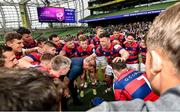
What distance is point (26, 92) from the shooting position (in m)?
0.70

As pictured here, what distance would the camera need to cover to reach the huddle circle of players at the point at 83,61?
244 cm

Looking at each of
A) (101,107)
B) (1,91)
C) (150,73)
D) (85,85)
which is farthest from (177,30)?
(85,85)

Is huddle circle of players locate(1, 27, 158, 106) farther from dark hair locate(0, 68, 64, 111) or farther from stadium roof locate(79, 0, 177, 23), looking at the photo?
stadium roof locate(79, 0, 177, 23)

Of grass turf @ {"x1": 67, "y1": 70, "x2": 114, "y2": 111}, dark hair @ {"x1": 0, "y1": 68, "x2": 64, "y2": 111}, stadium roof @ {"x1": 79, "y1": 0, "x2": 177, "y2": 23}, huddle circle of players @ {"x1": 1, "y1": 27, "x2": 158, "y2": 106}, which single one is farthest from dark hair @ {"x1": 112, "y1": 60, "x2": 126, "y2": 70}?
stadium roof @ {"x1": 79, "y1": 0, "x2": 177, "y2": 23}

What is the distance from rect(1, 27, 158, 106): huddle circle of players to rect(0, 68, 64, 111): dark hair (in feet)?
0.68

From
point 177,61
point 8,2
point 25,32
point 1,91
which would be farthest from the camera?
point 8,2

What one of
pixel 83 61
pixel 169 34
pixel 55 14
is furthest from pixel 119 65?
pixel 55 14

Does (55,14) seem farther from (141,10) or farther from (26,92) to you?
(26,92)

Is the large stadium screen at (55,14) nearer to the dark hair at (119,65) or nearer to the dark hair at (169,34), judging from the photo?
the dark hair at (119,65)

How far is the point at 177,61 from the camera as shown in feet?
2.99

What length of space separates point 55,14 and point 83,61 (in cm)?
2717

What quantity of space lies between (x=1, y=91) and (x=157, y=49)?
0.58m

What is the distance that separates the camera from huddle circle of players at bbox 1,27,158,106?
2438mm

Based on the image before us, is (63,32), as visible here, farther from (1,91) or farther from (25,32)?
(1,91)
